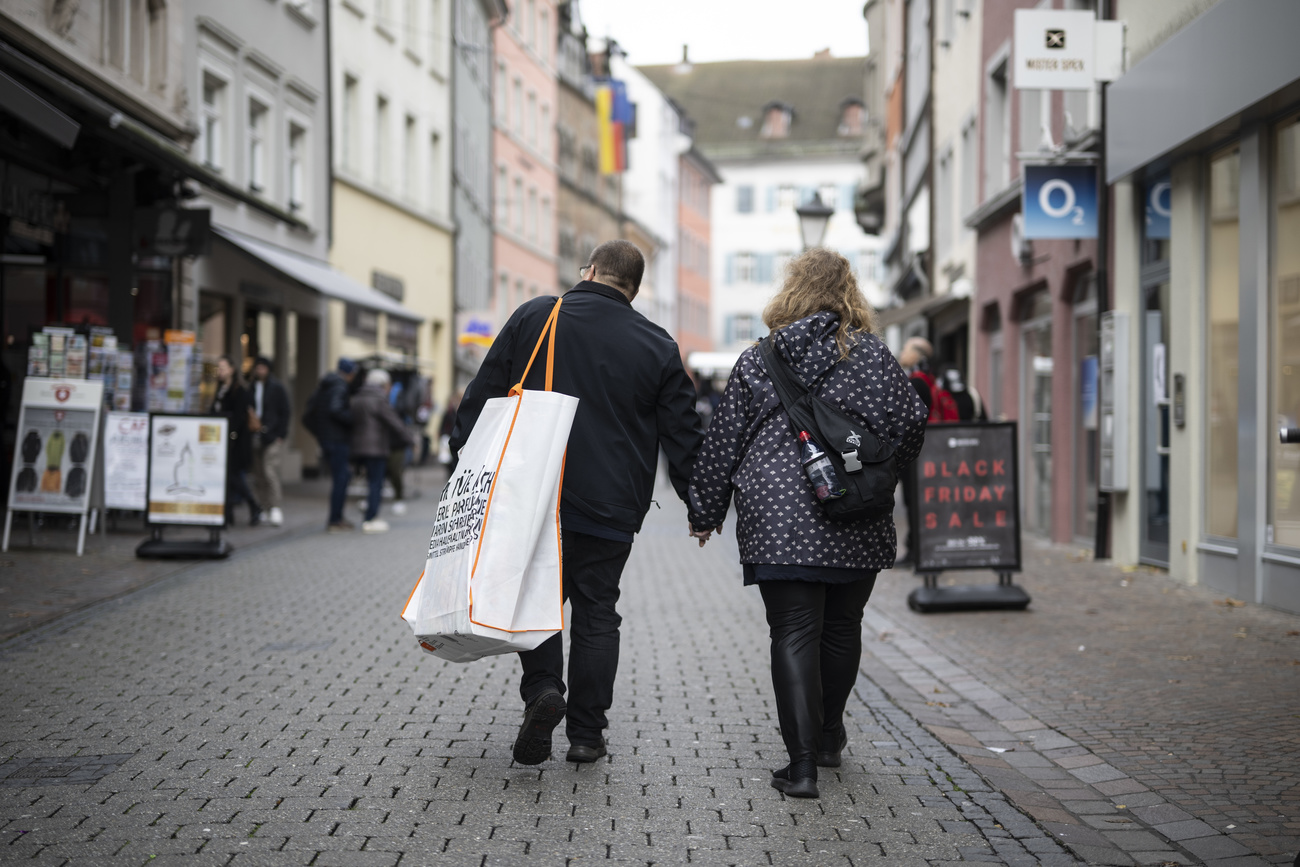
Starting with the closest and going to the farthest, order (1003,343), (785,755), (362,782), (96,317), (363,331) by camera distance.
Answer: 1. (362,782)
2. (785,755)
3. (96,317)
4. (1003,343)
5. (363,331)

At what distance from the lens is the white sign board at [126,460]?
12977 mm

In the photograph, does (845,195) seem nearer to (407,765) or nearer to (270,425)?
(270,425)

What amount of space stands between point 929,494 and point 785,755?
469 centimetres

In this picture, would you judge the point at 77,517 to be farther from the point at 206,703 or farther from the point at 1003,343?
the point at 1003,343

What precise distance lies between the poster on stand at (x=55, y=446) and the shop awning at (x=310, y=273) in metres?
6.29

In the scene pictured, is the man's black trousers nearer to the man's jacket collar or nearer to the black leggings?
the black leggings

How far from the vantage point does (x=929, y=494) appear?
32.6 feet

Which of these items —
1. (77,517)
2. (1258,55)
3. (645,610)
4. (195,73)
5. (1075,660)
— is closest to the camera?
(1075,660)

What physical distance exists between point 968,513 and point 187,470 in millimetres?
6373

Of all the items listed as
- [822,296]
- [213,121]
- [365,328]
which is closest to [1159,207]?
[822,296]

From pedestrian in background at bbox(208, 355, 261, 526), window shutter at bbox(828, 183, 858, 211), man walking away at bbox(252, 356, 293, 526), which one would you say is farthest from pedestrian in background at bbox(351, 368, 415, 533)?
window shutter at bbox(828, 183, 858, 211)

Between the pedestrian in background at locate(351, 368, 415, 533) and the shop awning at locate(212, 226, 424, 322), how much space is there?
3.87 meters

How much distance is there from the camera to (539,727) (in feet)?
16.4

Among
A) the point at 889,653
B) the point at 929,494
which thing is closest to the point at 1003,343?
the point at 929,494
